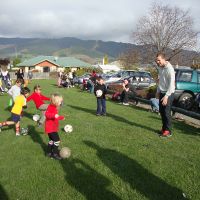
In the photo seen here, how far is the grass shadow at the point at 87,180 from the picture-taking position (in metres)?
5.57

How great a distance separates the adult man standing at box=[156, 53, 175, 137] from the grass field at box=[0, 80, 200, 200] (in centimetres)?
44

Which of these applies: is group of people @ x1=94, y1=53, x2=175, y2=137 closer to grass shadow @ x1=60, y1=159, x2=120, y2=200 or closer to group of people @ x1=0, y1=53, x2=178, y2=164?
group of people @ x1=0, y1=53, x2=178, y2=164

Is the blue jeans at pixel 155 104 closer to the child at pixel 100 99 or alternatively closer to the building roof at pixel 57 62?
the child at pixel 100 99

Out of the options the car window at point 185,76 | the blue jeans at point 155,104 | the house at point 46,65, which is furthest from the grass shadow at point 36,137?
the house at point 46,65

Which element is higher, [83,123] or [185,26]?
[185,26]

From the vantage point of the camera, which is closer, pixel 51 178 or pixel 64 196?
pixel 64 196

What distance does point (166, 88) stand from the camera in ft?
31.0

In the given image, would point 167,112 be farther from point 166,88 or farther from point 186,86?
point 186,86

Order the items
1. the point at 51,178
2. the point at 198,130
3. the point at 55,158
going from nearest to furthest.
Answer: the point at 51,178
the point at 55,158
the point at 198,130

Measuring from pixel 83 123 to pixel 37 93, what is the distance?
1889 mm

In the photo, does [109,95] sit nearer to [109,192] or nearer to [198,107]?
[198,107]

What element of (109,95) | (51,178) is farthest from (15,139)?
(109,95)

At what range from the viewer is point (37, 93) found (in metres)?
12.0

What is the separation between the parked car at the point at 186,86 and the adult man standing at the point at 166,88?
24.2ft
